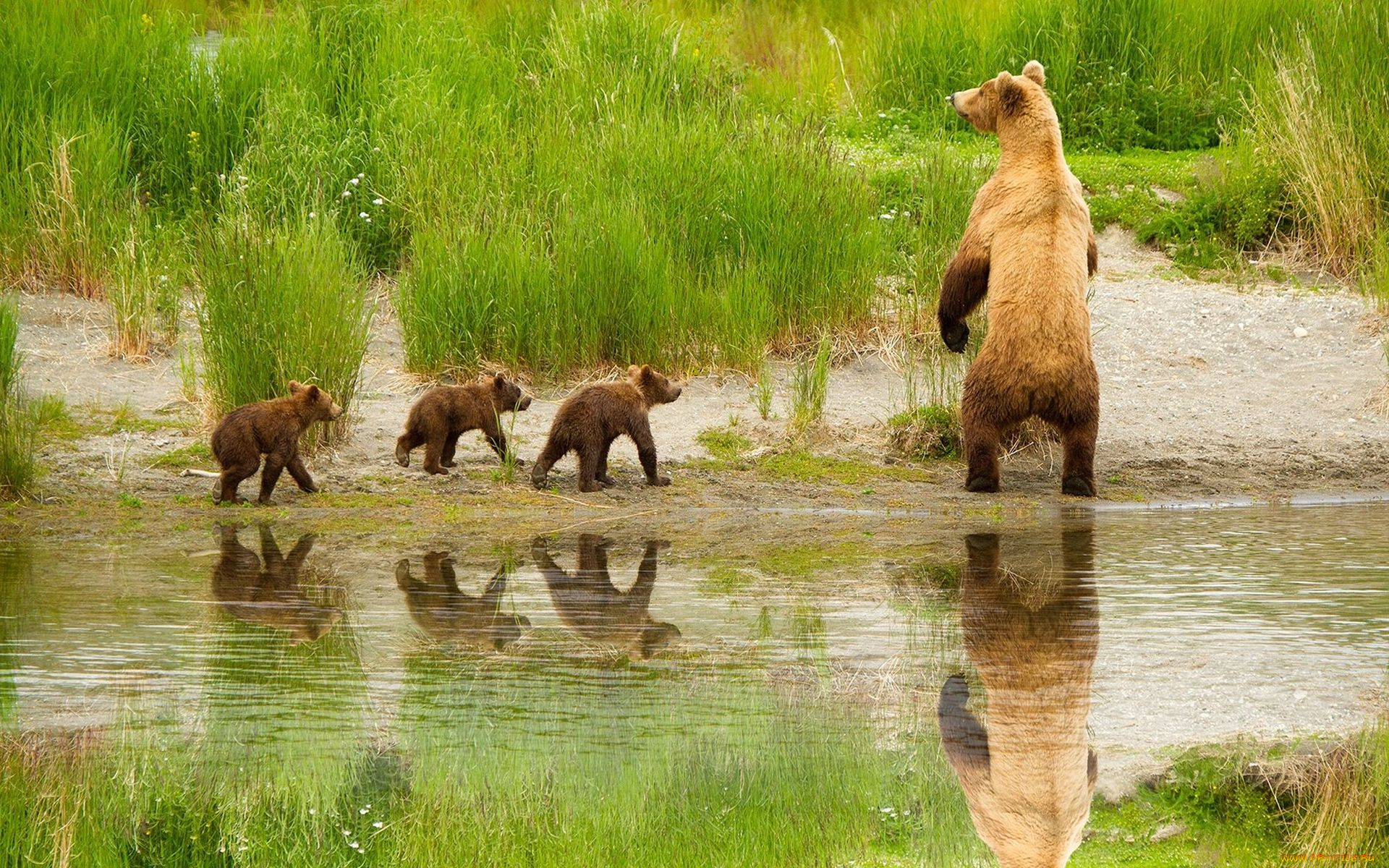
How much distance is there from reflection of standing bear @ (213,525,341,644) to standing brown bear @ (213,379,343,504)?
576 mm

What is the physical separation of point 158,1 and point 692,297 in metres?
7.46

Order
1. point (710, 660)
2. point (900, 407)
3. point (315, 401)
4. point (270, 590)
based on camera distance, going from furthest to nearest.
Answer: point (900, 407) < point (315, 401) < point (270, 590) < point (710, 660)

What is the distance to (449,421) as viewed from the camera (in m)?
9.01

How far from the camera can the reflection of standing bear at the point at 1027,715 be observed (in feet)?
14.1

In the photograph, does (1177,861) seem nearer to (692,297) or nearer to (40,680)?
(40,680)

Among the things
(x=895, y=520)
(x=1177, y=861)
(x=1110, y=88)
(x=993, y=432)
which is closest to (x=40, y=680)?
(x=1177, y=861)

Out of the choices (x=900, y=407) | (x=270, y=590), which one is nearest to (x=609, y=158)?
(x=900, y=407)

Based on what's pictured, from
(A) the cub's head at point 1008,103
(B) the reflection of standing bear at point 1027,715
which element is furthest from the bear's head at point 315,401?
(A) the cub's head at point 1008,103

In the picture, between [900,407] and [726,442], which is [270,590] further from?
[900,407]

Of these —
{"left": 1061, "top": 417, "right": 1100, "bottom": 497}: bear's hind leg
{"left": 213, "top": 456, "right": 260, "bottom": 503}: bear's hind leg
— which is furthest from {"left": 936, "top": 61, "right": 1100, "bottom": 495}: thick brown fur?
{"left": 213, "top": 456, "right": 260, "bottom": 503}: bear's hind leg

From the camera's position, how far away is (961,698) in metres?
5.16

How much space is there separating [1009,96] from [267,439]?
4.33 metres

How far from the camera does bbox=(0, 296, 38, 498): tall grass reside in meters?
8.45

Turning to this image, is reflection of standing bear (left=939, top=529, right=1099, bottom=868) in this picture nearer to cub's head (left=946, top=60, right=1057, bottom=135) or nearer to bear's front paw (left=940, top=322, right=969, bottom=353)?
bear's front paw (left=940, top=322, right=969, bottom=353)
